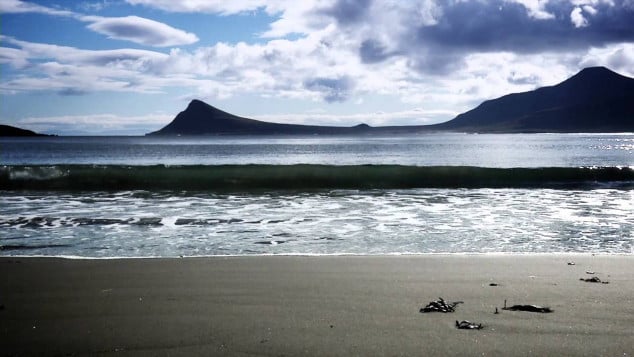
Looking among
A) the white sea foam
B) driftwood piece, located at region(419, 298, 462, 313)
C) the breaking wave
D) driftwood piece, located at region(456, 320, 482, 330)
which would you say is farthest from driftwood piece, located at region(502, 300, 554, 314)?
the breaking wave

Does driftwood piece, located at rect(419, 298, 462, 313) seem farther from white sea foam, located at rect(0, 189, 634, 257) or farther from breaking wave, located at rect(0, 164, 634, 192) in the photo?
breaking wave, located at rect(0, 164, 634, 192)

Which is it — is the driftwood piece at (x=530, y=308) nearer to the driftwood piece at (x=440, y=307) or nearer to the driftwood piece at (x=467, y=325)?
the driftwood piece at (x=440, y=307)

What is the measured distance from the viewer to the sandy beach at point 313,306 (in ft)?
11.2

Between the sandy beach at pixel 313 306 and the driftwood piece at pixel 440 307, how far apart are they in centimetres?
7

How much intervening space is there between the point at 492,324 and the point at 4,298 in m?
4.06

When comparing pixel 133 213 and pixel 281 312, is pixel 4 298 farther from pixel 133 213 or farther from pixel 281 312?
pixel 133 213

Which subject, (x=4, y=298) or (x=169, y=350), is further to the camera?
(x=4, y=298)

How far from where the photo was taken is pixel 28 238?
28.9 feet

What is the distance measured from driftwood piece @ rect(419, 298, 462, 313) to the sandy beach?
0.24ft

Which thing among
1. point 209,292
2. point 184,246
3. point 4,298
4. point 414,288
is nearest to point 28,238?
point 184,246

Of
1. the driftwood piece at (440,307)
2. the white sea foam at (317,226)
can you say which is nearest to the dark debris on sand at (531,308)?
the driftwood piece at (440,307)

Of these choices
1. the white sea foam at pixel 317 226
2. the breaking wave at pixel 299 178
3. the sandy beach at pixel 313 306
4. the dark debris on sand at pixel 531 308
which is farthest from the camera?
the breaking wave at pixel 299 178

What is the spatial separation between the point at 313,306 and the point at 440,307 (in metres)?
0.98

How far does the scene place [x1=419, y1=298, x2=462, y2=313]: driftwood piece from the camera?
413 centimetres
